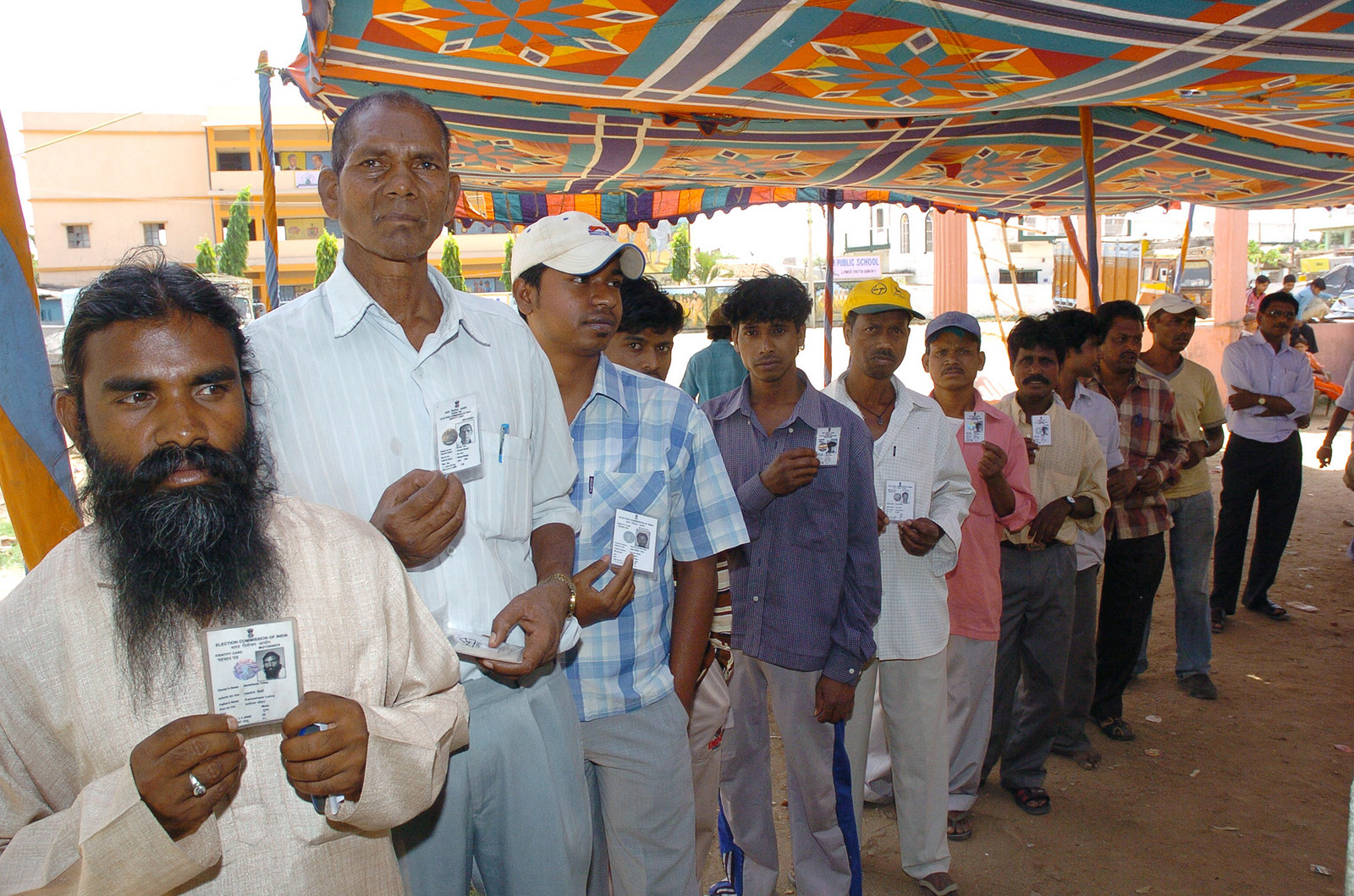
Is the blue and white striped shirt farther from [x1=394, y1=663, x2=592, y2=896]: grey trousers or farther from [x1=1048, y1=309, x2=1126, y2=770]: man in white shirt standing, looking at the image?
[x1=1048, y1=309, x2=1126, y2=770]: man in white shirt standing

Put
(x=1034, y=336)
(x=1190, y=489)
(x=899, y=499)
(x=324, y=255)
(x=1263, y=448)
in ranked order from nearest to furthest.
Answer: (x=899, y=499) < (x=1034, y=336) < (x=1190, y=489) < (x=1263, y=448) < (x=324, y=255)

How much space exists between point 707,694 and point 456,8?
308 cm

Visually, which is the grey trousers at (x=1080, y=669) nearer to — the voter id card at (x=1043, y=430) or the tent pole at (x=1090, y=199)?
the voter id card at (x=1043, y=430)

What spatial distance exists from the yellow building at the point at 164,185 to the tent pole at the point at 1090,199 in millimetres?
32170

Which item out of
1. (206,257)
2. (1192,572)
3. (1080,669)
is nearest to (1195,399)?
(1192,572)

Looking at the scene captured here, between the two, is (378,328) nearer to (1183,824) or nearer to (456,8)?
(456,8)

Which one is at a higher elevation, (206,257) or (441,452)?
(206,257)

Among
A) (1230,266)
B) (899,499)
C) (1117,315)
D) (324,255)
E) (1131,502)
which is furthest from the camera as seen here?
(324,255)

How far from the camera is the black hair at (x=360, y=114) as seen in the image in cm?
190

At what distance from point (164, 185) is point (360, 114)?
42.4 m

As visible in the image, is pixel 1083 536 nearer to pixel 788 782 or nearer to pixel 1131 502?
pixel 1131 502

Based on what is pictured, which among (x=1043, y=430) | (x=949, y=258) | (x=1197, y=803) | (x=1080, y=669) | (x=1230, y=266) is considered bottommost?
(x=1197, y=803)

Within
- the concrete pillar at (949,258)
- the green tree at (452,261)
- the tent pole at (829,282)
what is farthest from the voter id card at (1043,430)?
the green tree at (452,261)

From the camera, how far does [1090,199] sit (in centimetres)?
641
